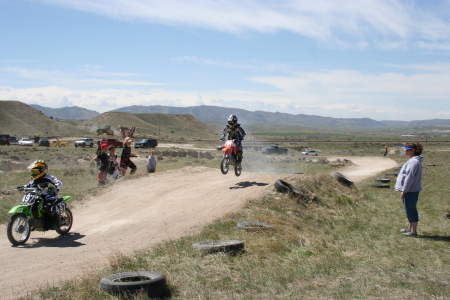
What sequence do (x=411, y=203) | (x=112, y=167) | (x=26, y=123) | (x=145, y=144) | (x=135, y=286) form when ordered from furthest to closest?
(x=26, y=123) < (x=145, y=144) < (x=112, y=167) < (x=411, y=203) < (x=135, y=286)

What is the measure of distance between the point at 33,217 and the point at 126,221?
2.52 metres

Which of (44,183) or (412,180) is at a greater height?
(412,180)

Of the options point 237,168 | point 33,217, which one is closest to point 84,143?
point 237,168

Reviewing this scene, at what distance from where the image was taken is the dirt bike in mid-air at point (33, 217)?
8531mm

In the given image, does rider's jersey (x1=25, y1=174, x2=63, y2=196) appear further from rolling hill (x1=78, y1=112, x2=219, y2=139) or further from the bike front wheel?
rolling hill (x1=78, y1=112, x2=219, y2=139)

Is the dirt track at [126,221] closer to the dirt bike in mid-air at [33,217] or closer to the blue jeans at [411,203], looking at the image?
the dirt bike in mid-air at [33,217]

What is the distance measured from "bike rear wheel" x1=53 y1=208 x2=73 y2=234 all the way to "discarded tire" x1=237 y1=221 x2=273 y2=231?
13.1 feet

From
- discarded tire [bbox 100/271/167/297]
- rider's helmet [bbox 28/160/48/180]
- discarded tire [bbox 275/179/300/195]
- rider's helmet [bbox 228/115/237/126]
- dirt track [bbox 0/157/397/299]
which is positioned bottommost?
dirt track [bbox 0/157/397/299]

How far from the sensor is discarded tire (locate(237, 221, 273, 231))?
9212 mm

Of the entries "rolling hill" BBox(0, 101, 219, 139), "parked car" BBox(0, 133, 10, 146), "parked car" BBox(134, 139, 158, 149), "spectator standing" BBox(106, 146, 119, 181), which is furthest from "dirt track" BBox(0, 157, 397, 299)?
"rolling hill" BBox(0, 101, 219, 139)

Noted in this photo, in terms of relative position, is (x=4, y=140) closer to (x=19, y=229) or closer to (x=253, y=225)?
(x=19, y=229)

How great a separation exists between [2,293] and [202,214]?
5885 mm

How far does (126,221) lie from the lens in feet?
35.4

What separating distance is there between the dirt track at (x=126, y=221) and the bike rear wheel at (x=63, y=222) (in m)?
0.20
